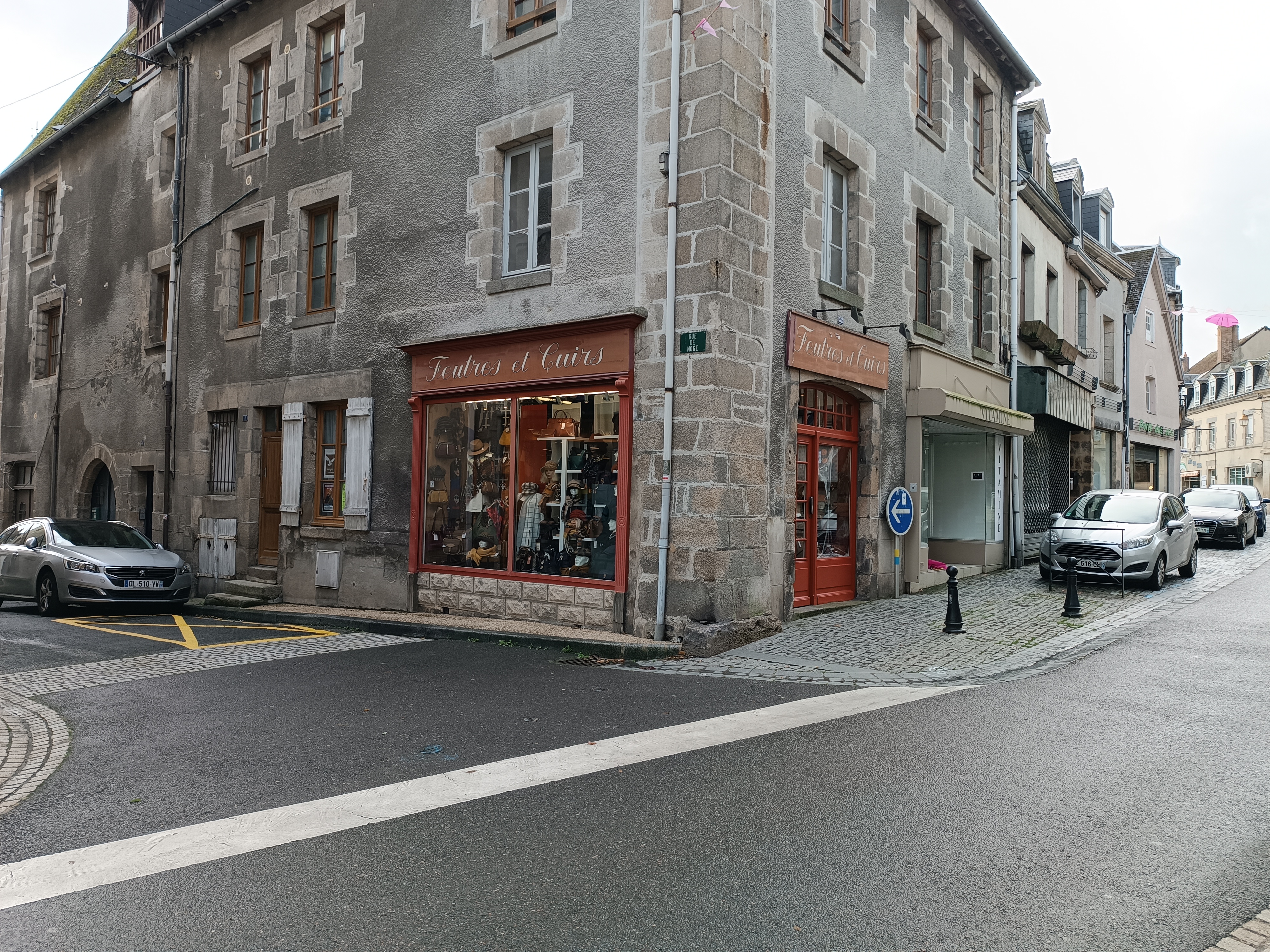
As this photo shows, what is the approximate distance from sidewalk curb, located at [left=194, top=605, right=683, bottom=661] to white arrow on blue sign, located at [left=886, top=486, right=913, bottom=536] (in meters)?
4.41

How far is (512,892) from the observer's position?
3.33m

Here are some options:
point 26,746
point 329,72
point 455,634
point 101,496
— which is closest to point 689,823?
point 26,746

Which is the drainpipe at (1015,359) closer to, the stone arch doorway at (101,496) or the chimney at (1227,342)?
the stone arch doorway at (101,496)

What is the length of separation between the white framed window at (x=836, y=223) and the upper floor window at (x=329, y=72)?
24.0 feet

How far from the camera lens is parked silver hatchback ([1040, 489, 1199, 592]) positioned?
1285cm

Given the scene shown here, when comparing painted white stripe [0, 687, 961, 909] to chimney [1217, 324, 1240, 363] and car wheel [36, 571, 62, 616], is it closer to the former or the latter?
car wheel [36, 571, 62, 616]

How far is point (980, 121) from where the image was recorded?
15.6 meters

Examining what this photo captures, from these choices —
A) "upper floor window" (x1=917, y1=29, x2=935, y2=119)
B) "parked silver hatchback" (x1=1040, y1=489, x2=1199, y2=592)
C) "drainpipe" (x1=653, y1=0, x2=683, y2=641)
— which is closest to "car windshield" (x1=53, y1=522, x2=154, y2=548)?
"drainpipe" (x1=653, y1=0, x2=683, y2=641)

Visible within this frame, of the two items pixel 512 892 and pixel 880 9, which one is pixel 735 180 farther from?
pixel 512 892

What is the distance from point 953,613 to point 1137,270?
22.0 m

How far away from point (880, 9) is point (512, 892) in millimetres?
12331

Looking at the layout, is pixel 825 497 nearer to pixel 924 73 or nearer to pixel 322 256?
pixel 924 73

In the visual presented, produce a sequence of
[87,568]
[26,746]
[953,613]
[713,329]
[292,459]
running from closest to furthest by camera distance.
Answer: [26,746]
[713,329]
[953,613]
[87,568]
[292,459]

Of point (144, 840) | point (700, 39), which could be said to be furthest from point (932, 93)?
point (144, 840)
